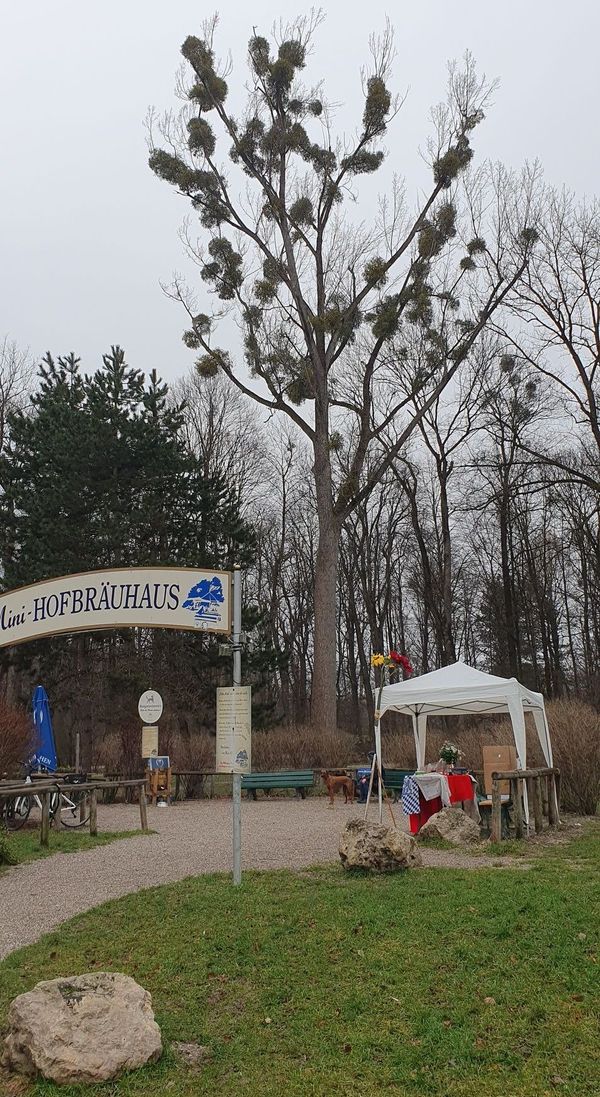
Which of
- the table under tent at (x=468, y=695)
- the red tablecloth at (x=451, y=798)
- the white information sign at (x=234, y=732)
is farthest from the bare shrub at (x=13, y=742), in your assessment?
the white information sign at (x=234, y=732)

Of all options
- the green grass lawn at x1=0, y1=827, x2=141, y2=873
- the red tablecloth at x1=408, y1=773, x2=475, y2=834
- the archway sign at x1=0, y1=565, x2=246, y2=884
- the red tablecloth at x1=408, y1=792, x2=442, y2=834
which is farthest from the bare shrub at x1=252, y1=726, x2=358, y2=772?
the archway sign at x1=0, y1=565, x2=246, y2=884

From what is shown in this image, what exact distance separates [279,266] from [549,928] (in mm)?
20841

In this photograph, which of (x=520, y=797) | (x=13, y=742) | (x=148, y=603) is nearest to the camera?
(x=148, y=603)

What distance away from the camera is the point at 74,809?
593 inches

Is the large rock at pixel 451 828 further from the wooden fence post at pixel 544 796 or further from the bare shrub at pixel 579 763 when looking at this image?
the bare shrub at pixel 579 763

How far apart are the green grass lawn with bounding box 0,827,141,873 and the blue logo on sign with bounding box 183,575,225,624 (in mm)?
4096

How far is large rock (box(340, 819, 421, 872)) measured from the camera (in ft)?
27.9

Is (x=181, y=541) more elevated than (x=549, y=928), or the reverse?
(x=181, y=541)

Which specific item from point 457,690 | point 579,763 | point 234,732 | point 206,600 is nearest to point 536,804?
point 457,690

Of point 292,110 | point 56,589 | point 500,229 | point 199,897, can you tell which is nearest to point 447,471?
point 500,229

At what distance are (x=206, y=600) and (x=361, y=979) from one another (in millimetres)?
4273

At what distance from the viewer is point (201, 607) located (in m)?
9.05

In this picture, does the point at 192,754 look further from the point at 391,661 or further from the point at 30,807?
the point at 391,661

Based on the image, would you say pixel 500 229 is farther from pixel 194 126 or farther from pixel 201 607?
pixel 201 607
